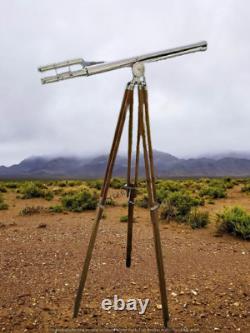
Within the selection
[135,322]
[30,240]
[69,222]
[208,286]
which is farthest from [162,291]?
[69,222]

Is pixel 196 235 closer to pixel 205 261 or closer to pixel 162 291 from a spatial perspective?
pixel 205 261

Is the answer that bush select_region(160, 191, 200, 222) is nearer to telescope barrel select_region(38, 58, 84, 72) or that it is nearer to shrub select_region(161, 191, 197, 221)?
shrub select_region(161, 191, 197, 221)

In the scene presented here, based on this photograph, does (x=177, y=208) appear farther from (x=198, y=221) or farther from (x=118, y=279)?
(x=118, y=279)

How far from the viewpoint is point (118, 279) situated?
5.86 meters

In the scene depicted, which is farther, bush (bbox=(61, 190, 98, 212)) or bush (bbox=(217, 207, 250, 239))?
bush (bbox=(61, 190, 98, 212))

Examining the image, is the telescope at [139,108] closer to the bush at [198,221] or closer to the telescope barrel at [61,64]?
the telescope barrel at [61,64]

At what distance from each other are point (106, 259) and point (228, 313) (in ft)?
8.84

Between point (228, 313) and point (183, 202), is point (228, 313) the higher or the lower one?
the lower one

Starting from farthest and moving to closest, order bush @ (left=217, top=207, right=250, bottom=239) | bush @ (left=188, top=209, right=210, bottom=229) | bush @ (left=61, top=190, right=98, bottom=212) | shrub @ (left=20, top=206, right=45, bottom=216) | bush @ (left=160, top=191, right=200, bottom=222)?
1. bush @ (left=61, top=190, right=98, bottom=212)
2. shrub @ (left=20, top=206, right=45, bottom=216)
3. bush @ (left=160, top=191, right=200, bottom=222)
4. bush @ (left=188, top=209, right=210, bottom=229)
5. bush @ (left=217, top=207, right=250, bottom=239)

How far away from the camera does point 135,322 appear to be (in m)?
4.55

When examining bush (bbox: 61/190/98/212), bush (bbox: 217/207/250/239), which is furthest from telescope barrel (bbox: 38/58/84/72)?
Answer: bush (bbox: 61/190/98/212)

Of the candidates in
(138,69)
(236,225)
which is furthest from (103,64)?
(236,225)

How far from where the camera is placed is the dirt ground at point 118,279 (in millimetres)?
4586

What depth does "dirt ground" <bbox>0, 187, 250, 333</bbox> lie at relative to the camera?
4.59 m
